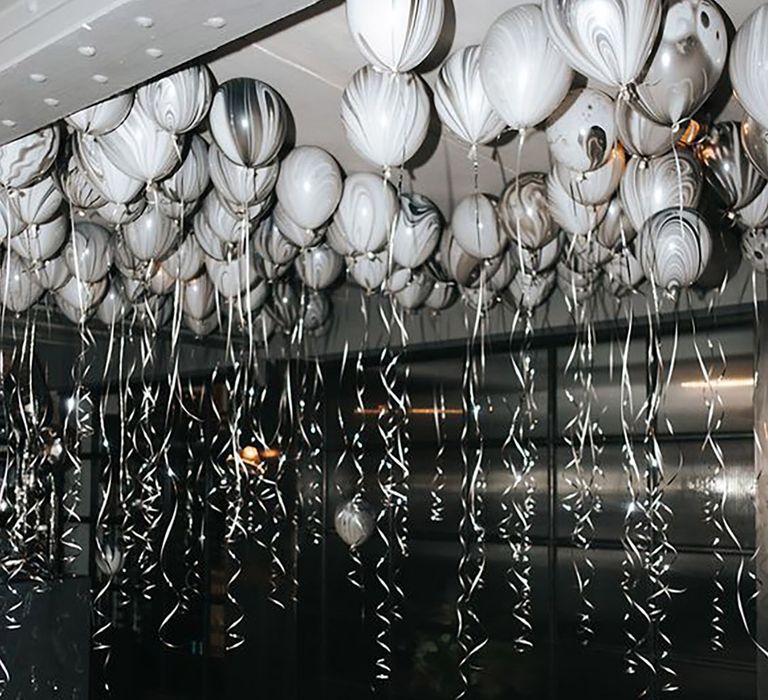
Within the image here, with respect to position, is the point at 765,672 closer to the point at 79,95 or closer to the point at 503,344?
the point at 503,344

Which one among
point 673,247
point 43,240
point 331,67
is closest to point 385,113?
point 331,67

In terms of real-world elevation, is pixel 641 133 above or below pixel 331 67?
below

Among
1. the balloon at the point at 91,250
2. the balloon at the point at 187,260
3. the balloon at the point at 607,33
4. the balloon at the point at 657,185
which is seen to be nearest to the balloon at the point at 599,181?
the balloon at the point at 657,185

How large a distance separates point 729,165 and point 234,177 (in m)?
0.83

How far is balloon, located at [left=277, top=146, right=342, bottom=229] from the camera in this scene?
1.78 meters

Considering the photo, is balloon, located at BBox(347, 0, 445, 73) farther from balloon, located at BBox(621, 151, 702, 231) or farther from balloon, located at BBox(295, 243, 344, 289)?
balloon, located at BBox(295, 243, 344, 289)

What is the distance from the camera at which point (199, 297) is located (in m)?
2.60

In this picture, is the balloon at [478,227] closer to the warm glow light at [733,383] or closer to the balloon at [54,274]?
the balloon at [54,274]

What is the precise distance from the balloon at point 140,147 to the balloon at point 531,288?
113cm

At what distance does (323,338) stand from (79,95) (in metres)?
2.80

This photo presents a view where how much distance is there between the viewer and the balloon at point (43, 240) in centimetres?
198

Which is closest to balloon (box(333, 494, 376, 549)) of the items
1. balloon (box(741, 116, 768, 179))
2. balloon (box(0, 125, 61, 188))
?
balloon (box(0, 125, 61, 188))

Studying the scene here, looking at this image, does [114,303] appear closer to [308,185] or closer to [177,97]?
[308,185]

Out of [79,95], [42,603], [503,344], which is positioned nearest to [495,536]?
[503,344]
